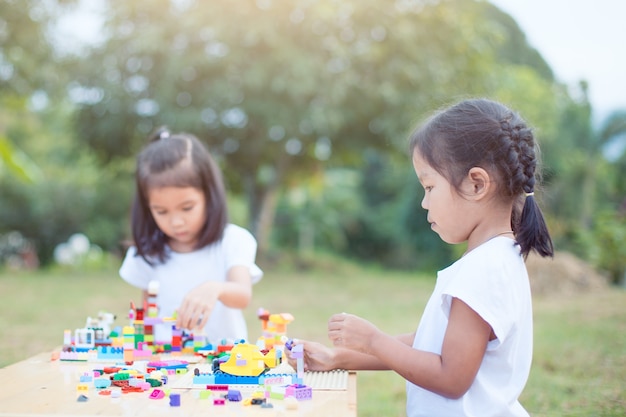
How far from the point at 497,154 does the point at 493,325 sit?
516 millimetres

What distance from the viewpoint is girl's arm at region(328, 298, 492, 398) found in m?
1.87

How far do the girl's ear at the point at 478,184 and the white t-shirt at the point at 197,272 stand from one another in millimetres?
1589

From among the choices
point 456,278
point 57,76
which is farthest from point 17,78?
point 456,278

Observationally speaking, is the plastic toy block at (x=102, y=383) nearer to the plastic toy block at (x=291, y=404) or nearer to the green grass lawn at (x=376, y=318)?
the plastic toy block at (x=291, y=404)

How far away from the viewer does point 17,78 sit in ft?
44.1

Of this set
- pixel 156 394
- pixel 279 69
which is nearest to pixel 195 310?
pixel 156 394

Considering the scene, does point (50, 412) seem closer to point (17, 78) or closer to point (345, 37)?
point (345, 37)

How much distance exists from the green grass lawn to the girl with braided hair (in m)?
1.96

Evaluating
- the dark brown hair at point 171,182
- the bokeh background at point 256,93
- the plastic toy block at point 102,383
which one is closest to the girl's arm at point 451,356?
the plastic toy block at point 102,383

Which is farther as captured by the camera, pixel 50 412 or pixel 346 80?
pixel 346 80

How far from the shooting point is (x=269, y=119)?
12070 millimetres

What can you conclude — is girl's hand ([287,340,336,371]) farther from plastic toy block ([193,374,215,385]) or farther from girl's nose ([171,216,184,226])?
girl's nose ([171,216,184,226])

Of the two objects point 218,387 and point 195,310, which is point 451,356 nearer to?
point 218,387

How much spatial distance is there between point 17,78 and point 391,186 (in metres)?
13.6
